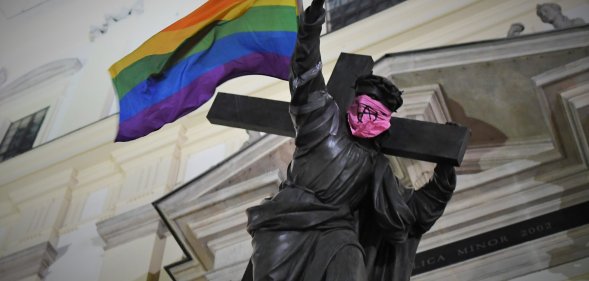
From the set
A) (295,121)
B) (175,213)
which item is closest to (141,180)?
(175,213)

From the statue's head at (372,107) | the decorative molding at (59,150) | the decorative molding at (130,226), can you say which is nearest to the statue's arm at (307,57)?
the statue's head at (372,107)

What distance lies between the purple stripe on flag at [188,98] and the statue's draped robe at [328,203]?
1.77 metres

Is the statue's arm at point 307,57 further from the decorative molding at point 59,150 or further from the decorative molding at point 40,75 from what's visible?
the decorative molding at point 40,75

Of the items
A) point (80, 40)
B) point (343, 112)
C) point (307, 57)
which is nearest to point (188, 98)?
point (343, 112)

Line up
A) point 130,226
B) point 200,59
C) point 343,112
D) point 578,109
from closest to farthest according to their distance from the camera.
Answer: point 343,112 → point 200,59 → point 578,109 → point 130,226

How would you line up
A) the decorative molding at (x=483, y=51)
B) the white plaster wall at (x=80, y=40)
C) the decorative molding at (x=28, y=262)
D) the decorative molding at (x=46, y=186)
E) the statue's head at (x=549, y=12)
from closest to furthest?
the decorative molding at (x=483, y=51) < the statue's head at (x=549, y=12) < the decorative molding at (x=28, y=262) < the decorative molding at (x=46, y=186) < the white plaster wall at (x=80, y=40)

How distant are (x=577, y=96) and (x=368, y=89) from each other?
2631 mm

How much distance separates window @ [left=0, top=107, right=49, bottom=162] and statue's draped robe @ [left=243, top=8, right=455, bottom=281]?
8412mm

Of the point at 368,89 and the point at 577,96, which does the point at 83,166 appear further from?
the point at 368,89

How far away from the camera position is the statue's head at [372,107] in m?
2.76

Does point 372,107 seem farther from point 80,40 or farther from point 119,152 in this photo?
point 80,40

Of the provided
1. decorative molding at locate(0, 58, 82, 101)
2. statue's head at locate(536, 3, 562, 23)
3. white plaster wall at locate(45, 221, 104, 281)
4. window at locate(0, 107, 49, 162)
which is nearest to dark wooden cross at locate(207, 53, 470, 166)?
statue's head at locate(536, 3, 562, 23)

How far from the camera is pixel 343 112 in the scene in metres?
2.91

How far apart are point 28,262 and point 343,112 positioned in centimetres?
593
